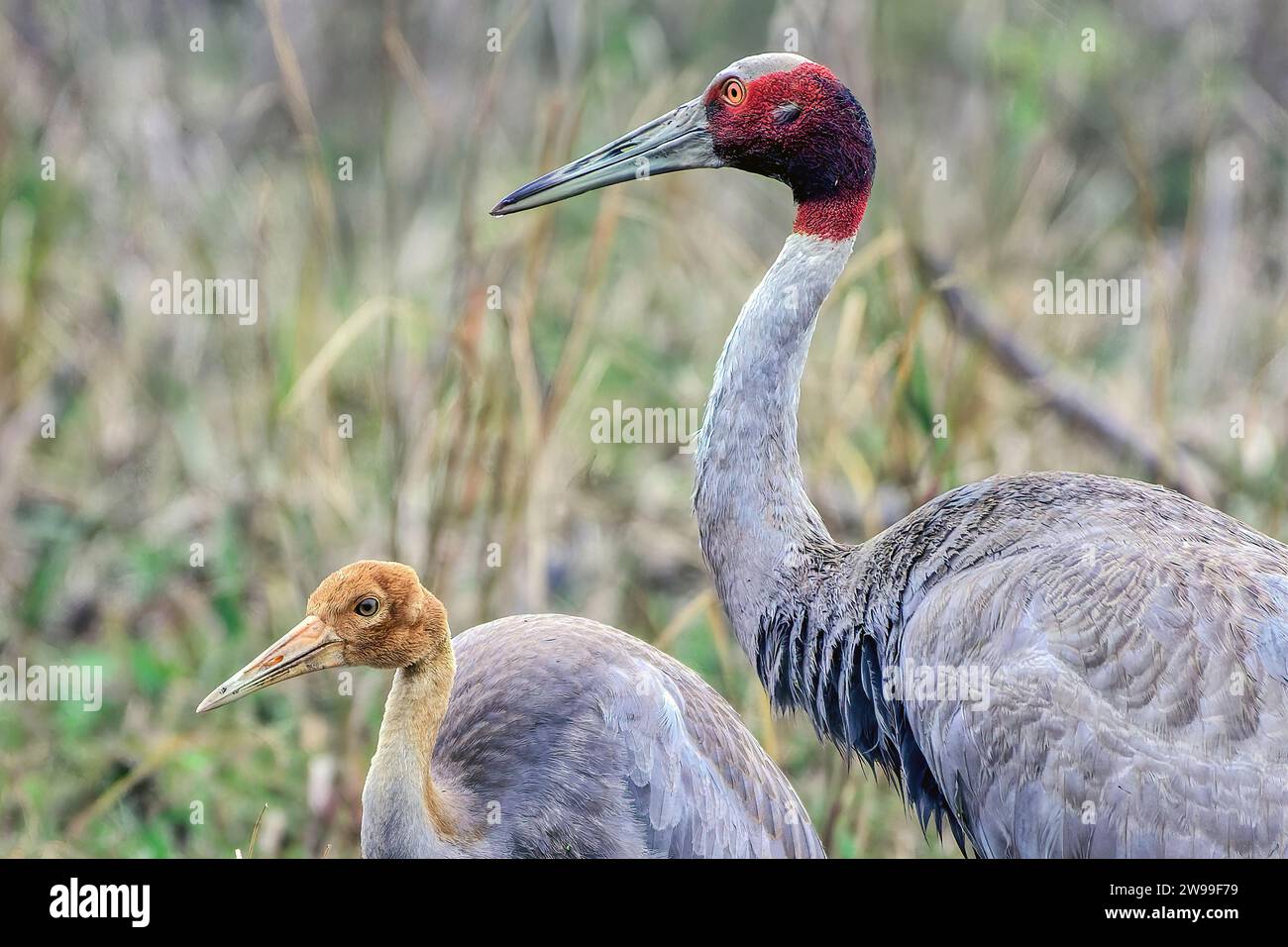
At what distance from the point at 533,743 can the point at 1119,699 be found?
1.26m

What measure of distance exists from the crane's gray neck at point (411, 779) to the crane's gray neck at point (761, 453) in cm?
73

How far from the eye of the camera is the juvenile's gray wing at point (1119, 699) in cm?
314

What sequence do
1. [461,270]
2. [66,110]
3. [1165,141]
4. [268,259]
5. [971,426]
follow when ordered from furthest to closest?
[1165,141]
[66,110]
[268,259]
[971,426]
[461,270]

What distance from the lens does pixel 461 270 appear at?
4988 millimetres

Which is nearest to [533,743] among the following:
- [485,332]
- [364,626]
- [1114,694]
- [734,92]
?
[364,626]

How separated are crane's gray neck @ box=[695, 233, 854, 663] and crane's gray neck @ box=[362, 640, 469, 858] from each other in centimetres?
73

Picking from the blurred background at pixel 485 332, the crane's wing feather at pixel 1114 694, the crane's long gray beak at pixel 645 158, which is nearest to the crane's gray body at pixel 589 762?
the crane's wing feather at pixel 1114 694

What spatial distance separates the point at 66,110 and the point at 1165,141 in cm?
493

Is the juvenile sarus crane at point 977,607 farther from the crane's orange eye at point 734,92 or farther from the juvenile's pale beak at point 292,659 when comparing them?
the juvenile's pale beak at point 292,659

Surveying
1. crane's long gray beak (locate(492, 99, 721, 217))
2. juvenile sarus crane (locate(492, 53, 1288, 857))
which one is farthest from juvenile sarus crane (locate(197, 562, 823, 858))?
crane's long gray beak (locate(492, 99, 721, 217))

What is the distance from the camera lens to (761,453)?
3637 mm

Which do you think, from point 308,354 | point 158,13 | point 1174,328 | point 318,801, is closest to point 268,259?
point 308,354
